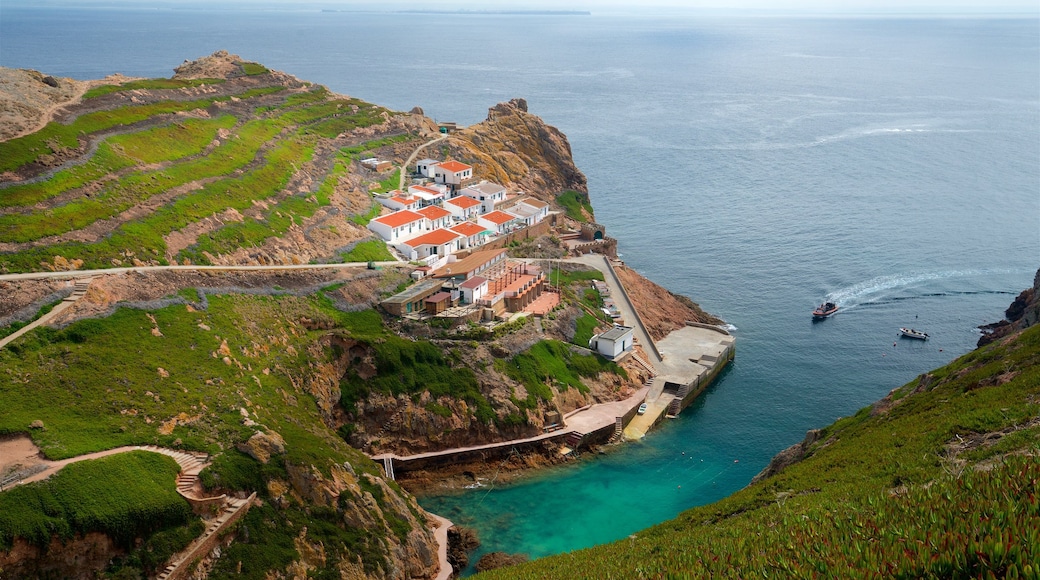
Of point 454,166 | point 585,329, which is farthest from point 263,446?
point 454,166

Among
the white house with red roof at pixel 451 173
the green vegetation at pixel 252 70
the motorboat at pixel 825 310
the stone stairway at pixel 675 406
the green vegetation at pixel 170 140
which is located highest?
the green vegetation at pixel 252 70

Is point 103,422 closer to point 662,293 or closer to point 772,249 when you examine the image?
point 662,293

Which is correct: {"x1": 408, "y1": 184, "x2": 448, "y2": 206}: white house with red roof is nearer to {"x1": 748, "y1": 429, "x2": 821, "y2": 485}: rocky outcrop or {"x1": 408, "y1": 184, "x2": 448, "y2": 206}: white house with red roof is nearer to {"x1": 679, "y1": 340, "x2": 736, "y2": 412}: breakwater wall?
{"x1": 679, "y1": 340, "x2": 736, "y2": 412}: breakwater wall

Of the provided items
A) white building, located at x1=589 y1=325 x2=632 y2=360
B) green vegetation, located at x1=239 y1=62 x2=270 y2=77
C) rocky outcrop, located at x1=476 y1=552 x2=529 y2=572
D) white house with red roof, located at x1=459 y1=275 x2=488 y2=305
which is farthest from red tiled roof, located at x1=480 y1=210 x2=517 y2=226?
rocky outcrop, located at x1=476 y1=552 x2=529 y2=572

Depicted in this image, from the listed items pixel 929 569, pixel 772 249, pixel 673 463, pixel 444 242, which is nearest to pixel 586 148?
pixel 772 249

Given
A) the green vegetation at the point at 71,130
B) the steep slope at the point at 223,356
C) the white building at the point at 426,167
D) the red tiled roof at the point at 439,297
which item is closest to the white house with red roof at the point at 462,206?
the white building at the point at 426,167

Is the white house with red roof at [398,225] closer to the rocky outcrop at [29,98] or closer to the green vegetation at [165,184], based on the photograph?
the green vegetation at [165,184]
